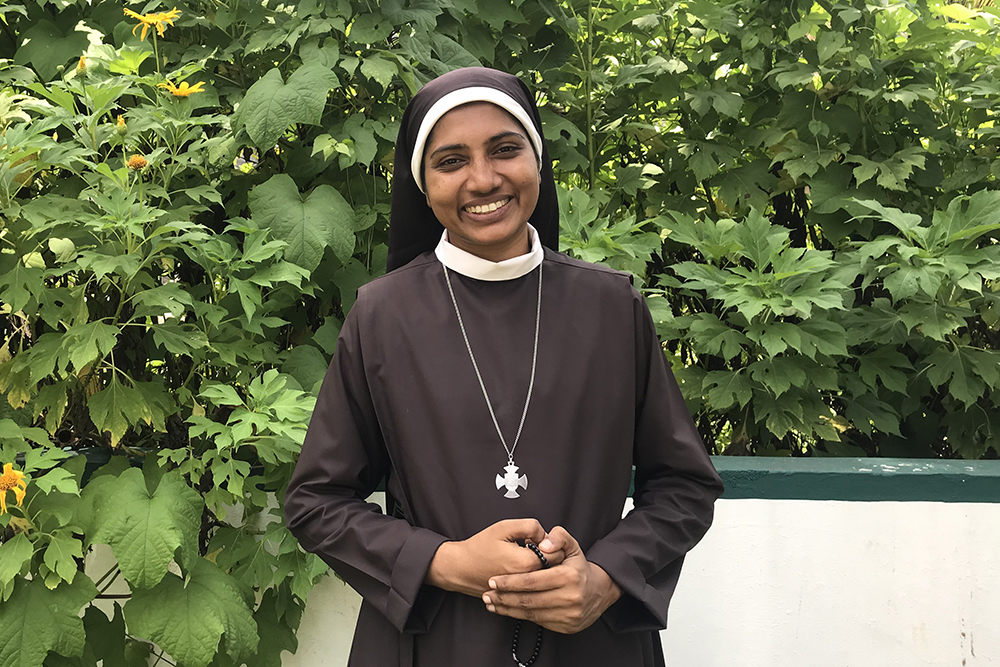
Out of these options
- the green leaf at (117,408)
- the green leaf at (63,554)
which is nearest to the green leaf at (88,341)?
the green leaf at (117,408)

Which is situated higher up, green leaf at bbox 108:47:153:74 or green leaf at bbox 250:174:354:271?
green leaf at bbox 108:47:153:74

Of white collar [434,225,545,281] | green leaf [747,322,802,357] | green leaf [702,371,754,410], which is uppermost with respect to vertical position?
white collar [434,225,545,281]

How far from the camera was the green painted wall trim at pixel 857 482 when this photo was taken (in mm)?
2600

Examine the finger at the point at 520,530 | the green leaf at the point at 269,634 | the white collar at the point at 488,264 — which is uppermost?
the white collar at the point at 488,264

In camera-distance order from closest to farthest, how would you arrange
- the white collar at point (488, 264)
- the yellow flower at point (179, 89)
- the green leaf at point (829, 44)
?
the white collar at point (488, 264), the yellow flower at point (179, 89), the green leaf at point (829, 44)

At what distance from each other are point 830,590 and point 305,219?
1.82m

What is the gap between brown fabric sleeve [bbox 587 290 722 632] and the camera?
1.55 meters

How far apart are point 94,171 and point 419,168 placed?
4.01 ft

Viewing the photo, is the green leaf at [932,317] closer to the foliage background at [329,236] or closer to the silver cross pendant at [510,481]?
the foliage background at [329,236]

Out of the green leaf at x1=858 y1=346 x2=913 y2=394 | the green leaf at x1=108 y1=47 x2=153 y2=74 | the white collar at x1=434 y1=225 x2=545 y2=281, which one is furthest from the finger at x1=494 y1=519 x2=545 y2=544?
the green leaf at x1=858 y1=346 x2=913 y2=394

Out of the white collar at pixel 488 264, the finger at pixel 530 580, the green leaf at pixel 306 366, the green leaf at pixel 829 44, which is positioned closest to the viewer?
the finger at pixel 530 580

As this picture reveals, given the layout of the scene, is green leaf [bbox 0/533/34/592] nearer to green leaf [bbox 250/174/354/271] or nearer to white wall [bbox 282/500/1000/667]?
white wall [bbox 282/500/1000/667]

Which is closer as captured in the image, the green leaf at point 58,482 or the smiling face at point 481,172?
the smiling face at point 481,172

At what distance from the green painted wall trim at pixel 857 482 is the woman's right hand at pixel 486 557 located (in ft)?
4.31
